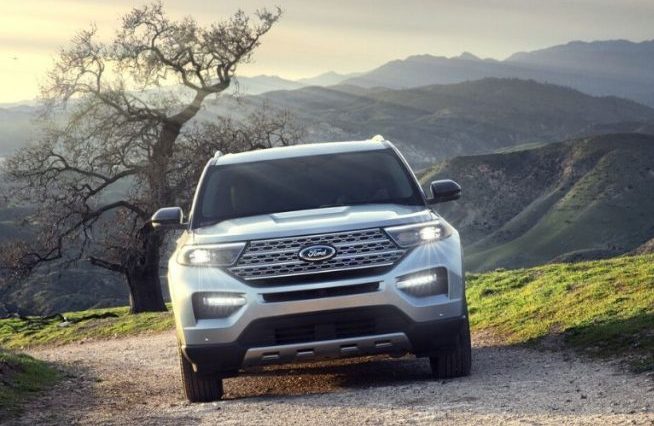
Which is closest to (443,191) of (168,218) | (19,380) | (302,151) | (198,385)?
(302,151)

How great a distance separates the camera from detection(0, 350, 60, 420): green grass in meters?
9.55

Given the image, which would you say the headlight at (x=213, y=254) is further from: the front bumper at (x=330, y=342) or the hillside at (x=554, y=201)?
the hillside at (x=554, y=201)

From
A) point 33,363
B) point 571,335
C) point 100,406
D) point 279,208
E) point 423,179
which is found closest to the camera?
point 279,208

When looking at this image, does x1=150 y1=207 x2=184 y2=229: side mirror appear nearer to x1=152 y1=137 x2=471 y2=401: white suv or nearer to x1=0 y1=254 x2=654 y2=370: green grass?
x1=152 y1=137 x2=471 y2=401: white suv

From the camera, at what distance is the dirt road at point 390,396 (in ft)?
22.3

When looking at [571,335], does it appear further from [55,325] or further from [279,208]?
[55,325]

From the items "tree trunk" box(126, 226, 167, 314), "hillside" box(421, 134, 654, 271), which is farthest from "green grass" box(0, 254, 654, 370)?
"hillside" box(421, 134, 654, 271)

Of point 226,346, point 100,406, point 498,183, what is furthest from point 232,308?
point 498,183

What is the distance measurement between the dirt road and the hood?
1.41 meters

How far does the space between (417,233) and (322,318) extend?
1.07m

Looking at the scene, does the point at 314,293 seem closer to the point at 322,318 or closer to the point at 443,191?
the point at 322,318

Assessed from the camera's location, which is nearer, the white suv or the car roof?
the white suv

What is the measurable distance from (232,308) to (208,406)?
1083 millimetres

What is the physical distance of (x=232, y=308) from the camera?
25.0 ft
